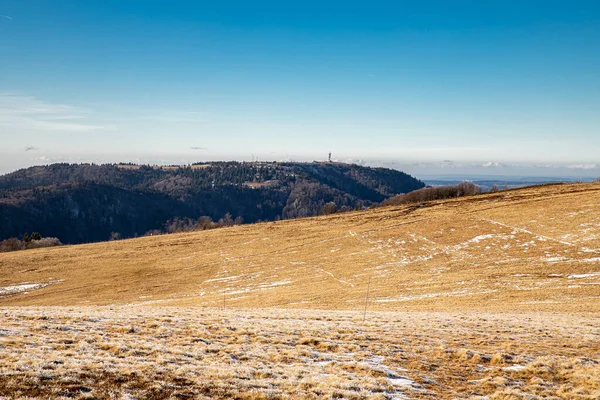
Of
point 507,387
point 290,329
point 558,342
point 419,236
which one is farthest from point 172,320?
point 419,236

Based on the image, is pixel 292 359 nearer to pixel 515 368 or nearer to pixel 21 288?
pixel 515 368

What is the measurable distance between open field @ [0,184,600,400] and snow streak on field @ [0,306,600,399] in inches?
2.9

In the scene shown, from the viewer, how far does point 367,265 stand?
167 ft

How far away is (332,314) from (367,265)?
84.2ft

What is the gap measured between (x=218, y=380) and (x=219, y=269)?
48675 millimetres

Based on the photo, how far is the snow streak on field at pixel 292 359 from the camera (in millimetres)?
10250

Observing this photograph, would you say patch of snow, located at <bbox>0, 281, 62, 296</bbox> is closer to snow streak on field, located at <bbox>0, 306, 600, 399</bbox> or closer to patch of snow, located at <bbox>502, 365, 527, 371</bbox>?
snow streak on field, located at <bbox>0, 306, 600, 399</bbox>

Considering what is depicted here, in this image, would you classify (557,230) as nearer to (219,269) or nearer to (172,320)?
(219,269)

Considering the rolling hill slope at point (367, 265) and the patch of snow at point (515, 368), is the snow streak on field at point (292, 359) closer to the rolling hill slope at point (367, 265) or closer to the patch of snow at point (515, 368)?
the patch of snow at point (515, 368)

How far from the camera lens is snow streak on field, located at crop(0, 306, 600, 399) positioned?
10.2 meters

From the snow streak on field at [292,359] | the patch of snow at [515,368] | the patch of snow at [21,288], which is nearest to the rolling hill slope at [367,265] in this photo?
the patch of snow at [21,288]

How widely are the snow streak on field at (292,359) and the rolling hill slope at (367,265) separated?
1244 centimetres

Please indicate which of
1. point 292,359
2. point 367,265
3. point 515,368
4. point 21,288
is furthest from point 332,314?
point 21,288

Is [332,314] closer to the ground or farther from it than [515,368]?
closer to the ground
